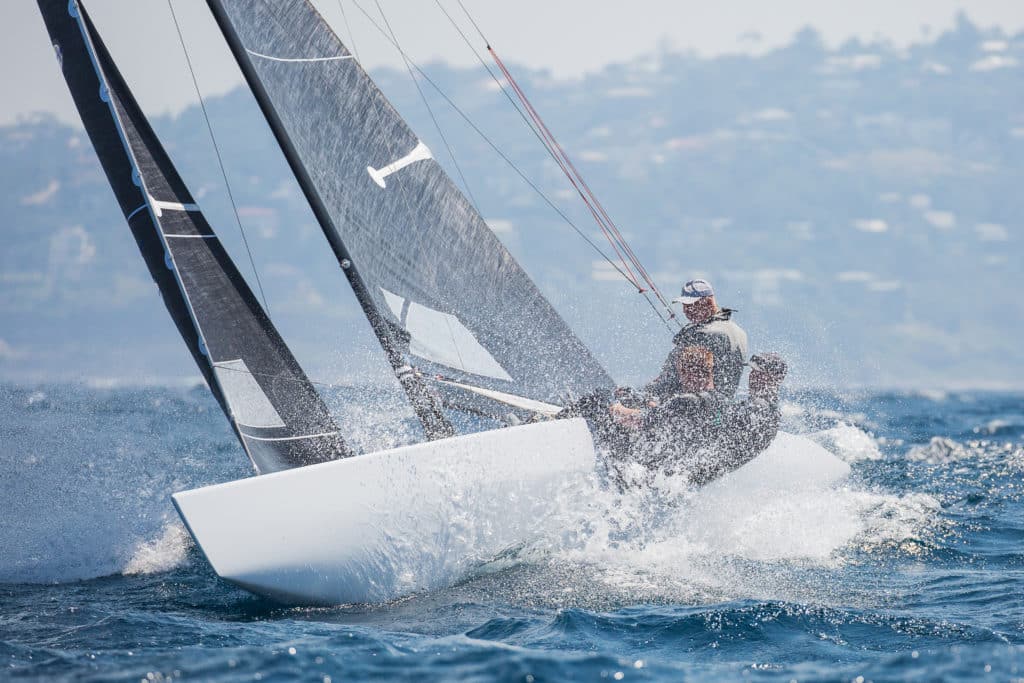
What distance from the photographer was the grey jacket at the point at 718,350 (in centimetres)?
573

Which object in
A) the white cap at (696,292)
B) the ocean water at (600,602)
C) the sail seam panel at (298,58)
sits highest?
the sail seam panel at (298,58)

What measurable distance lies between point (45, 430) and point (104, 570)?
731 centimetres

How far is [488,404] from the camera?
20.4 ft

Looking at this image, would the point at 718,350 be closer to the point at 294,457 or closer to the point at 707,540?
the point at 707,540

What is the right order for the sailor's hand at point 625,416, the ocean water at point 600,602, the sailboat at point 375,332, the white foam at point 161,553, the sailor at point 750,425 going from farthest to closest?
the sailor at point 750,425 < the sailor's hand at point 625,416 < the white foam at point 161,553 < the sailboat at point 375,332 < the ocean water at point 600,602

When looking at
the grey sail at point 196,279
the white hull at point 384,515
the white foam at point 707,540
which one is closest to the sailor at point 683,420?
the white foam at point 707,540

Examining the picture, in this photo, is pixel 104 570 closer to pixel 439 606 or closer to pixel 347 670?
pixel 439 606

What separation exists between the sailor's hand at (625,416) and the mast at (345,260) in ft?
2.88

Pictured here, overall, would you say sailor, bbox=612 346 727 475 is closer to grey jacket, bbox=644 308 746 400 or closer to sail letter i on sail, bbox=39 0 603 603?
grey jacket, bbox=644 308 746 400

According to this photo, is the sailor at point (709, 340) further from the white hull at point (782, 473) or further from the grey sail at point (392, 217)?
the grey sail at point (392, 217)

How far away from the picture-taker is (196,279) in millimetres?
5418

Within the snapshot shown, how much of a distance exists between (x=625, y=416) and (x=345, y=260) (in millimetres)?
1760

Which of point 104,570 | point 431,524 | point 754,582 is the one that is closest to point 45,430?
point 104,570

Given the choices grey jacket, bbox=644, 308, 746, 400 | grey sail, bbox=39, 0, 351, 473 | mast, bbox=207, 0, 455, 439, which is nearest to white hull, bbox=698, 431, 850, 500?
grey jacket, bbox=644, 308, 746, 400
